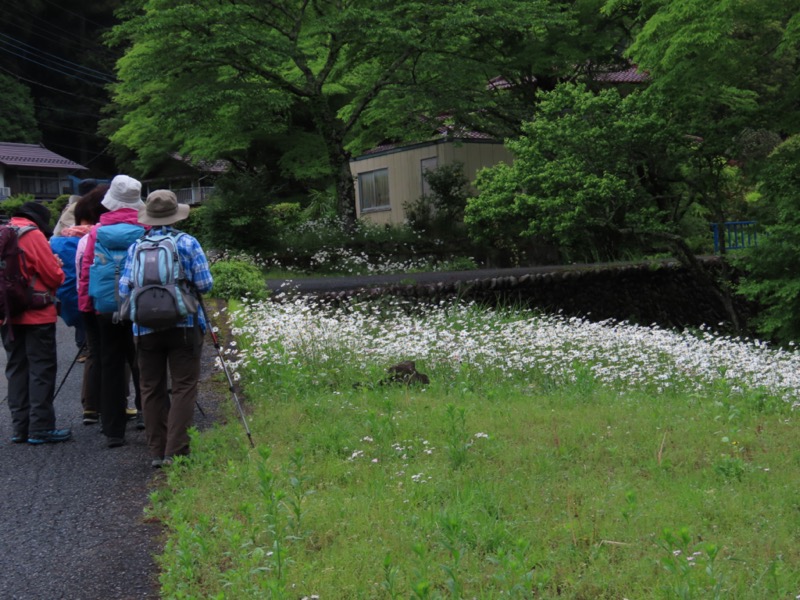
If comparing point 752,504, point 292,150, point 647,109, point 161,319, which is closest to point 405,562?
point 752,504

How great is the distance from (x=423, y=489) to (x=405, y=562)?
96cm

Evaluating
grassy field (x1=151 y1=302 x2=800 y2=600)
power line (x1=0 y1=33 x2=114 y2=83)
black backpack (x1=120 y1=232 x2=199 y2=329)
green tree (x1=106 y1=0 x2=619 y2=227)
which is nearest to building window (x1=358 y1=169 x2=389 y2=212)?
green tree (x1=106 y1=0 x2=619 y2=227)

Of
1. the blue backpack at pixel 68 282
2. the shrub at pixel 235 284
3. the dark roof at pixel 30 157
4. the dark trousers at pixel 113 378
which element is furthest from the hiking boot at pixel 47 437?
the dark roof at pixel 30 157

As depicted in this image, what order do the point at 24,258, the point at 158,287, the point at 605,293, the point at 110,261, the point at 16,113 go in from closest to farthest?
the point at 158,287, the point at 110,261, the point at 24,258, the point at 605,293, the point at 16,113

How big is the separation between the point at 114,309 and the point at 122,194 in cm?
85

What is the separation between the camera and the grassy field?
11.9 feet

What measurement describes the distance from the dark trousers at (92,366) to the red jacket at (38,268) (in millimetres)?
326

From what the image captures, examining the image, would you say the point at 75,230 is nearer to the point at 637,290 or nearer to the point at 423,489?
the point at 423,489

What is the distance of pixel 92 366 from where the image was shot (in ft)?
23.2

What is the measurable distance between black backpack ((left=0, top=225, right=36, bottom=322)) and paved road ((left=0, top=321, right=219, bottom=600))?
1.10 m

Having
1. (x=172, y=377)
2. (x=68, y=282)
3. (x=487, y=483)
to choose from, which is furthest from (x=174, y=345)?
(x=487, y=483)

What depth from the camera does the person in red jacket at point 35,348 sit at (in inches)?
262

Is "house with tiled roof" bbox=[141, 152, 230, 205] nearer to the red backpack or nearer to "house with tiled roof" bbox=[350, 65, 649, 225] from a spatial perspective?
"house with tiled roof" bbox=[350, 65, 649, 225]

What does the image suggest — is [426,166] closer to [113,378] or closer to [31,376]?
[31,376]
